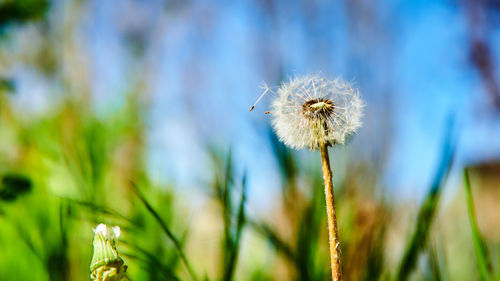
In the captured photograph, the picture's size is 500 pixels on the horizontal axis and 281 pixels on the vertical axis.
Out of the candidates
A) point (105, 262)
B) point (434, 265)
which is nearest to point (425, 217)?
point (434, 265)

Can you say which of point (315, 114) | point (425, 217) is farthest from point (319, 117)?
point (425, 217)

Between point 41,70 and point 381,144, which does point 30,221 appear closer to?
point 381,144

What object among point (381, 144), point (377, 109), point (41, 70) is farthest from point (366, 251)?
point (41, 70)

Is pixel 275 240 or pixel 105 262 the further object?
pixel 275 240

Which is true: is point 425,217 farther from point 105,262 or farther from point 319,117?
point 105,262

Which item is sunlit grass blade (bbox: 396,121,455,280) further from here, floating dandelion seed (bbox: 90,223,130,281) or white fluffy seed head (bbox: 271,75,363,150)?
floating dandelion seed (bbox: 90,223,130,281)

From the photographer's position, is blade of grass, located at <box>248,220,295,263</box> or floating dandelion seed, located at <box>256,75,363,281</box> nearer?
floating dandelion seed, located at <box>256,75,363,281</box>

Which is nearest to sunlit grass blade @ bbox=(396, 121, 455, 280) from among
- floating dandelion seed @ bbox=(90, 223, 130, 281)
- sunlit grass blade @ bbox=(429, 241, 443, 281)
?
sunlit grass blade @ bbox=(429, 241, 443, 281)

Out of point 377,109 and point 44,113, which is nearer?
point 44,113

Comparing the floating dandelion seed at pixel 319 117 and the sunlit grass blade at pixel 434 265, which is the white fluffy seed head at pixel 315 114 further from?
the sunlit grass blade at pixel 434 265
